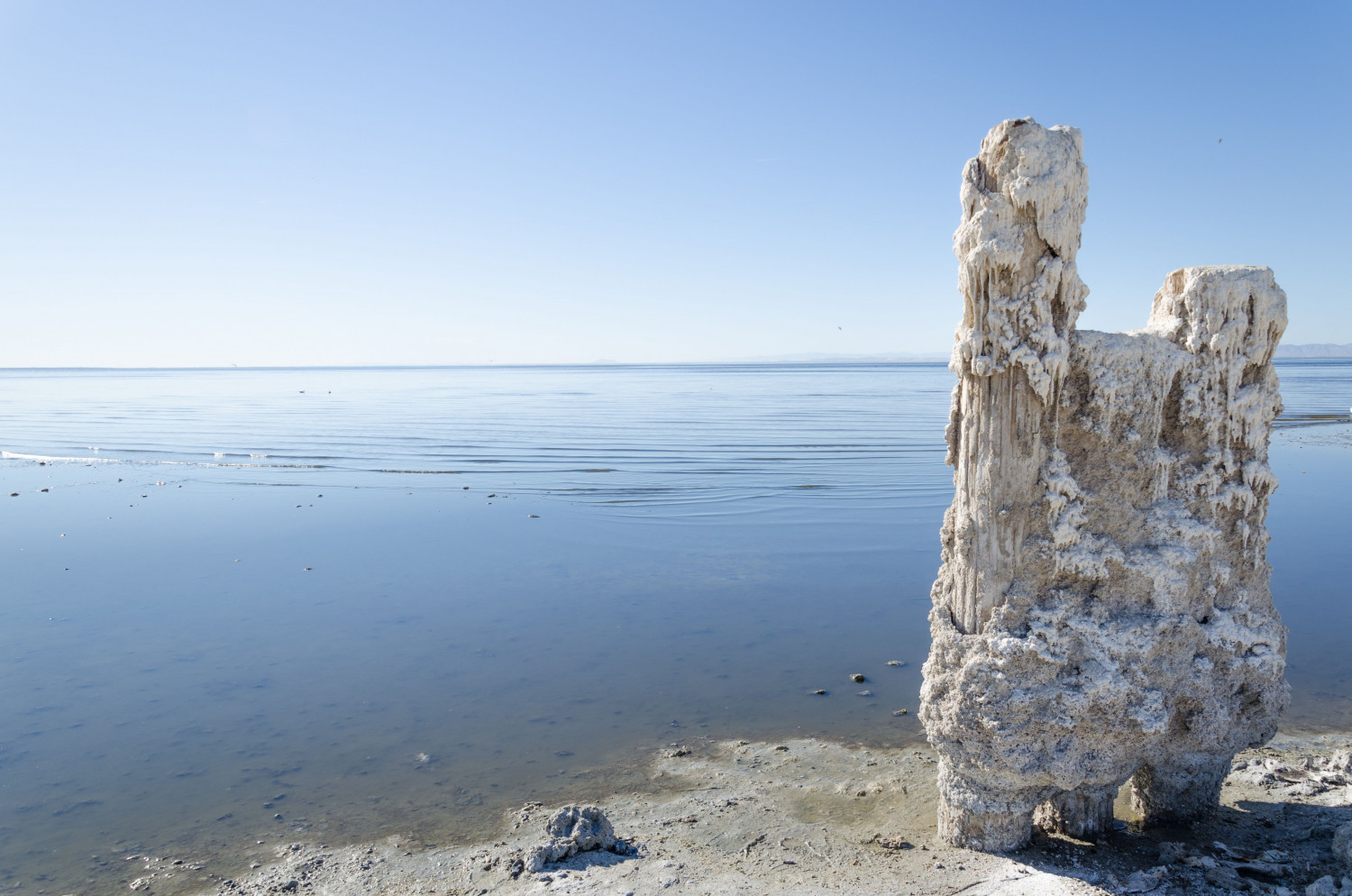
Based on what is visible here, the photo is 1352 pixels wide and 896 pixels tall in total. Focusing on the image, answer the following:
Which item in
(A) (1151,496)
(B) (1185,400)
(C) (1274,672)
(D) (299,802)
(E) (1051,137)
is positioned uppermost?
(E) (1051,137)

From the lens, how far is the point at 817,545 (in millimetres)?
14883

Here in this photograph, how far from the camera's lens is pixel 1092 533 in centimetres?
558

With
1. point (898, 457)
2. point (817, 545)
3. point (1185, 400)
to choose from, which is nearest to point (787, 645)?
point (817, 545)

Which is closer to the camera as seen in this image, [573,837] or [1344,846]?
[1344,846]

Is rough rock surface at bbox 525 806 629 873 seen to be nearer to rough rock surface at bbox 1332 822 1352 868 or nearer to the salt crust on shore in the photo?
the salt crust on shore

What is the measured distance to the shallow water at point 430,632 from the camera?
7.12 m

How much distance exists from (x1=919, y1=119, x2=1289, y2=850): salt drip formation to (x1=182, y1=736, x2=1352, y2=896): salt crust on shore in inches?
15.6

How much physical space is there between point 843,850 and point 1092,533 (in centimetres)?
291

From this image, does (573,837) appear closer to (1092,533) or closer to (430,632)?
(1092,533)

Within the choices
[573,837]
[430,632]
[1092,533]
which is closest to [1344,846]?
[1092,533]

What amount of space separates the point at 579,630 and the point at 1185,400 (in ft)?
25.4

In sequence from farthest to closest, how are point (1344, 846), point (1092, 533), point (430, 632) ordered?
point (430, 632) → point (1092, 533) → point (1344, 846)

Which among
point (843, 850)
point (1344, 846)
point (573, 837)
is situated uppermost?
point (1344, 846)

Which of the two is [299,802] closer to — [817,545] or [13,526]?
[817,545]
